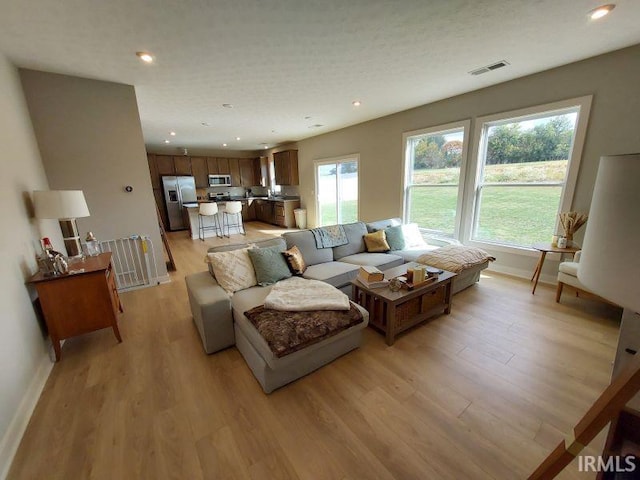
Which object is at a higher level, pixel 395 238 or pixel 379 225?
pixel 379 225

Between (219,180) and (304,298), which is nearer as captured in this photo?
(304,298)

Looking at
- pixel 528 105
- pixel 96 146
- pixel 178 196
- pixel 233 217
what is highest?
pixel 528 105

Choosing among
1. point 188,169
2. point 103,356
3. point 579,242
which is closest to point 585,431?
point 103,356

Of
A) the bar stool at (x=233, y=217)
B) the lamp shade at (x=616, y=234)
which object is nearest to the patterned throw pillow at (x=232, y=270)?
the lamp shade at (x=616, y=234)

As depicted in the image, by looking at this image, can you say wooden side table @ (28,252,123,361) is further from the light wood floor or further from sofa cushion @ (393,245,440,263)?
sofa cushion @ (393,245,440,263)

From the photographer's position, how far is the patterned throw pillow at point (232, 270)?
227cm

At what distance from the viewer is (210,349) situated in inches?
80.5

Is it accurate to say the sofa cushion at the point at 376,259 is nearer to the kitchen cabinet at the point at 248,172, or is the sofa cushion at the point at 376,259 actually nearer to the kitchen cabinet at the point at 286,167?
the kitchen cabinet at the point at 286,167

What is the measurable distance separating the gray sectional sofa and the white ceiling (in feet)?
6.07

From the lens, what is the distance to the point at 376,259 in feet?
10.3

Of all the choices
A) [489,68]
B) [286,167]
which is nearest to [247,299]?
[489,68]

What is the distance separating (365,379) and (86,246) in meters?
3.04

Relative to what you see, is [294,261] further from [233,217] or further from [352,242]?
[233,217]

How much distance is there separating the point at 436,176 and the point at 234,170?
709 centimetres
